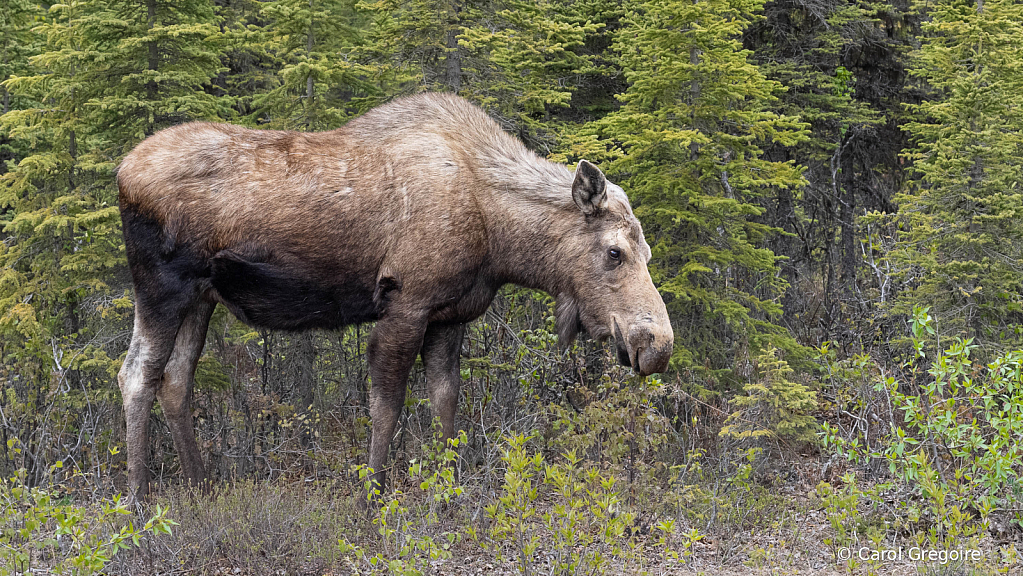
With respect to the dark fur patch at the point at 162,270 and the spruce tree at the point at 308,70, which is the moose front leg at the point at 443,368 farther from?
the spruce tree at the point at 308,70

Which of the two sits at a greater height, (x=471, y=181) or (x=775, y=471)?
(x=471, y=181)

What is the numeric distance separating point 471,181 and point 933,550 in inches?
165

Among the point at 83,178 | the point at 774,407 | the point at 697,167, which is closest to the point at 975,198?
the point at 697,167

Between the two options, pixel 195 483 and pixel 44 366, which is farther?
pixel 44 366

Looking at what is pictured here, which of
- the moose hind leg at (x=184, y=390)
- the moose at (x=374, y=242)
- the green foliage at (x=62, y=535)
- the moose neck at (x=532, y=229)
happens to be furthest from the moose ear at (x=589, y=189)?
the green foliage at (x=62, y=535)

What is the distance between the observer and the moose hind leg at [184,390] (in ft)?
24.1

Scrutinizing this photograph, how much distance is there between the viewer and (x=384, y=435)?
691 cm

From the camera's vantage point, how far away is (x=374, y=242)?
6836 mm

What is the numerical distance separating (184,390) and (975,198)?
7.61 metres

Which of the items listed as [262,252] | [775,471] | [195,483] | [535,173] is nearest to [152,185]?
[262,252]

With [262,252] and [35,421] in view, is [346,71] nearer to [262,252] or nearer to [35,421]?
[262,252]

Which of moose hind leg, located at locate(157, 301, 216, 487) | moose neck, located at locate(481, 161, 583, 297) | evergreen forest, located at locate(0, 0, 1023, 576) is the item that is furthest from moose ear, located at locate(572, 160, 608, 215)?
moose hind leg, located at locate(157, 301, 216, 487)

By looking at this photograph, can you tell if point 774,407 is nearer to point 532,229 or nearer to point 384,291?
point 532,229

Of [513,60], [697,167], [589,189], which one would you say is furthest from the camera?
[513,60]
